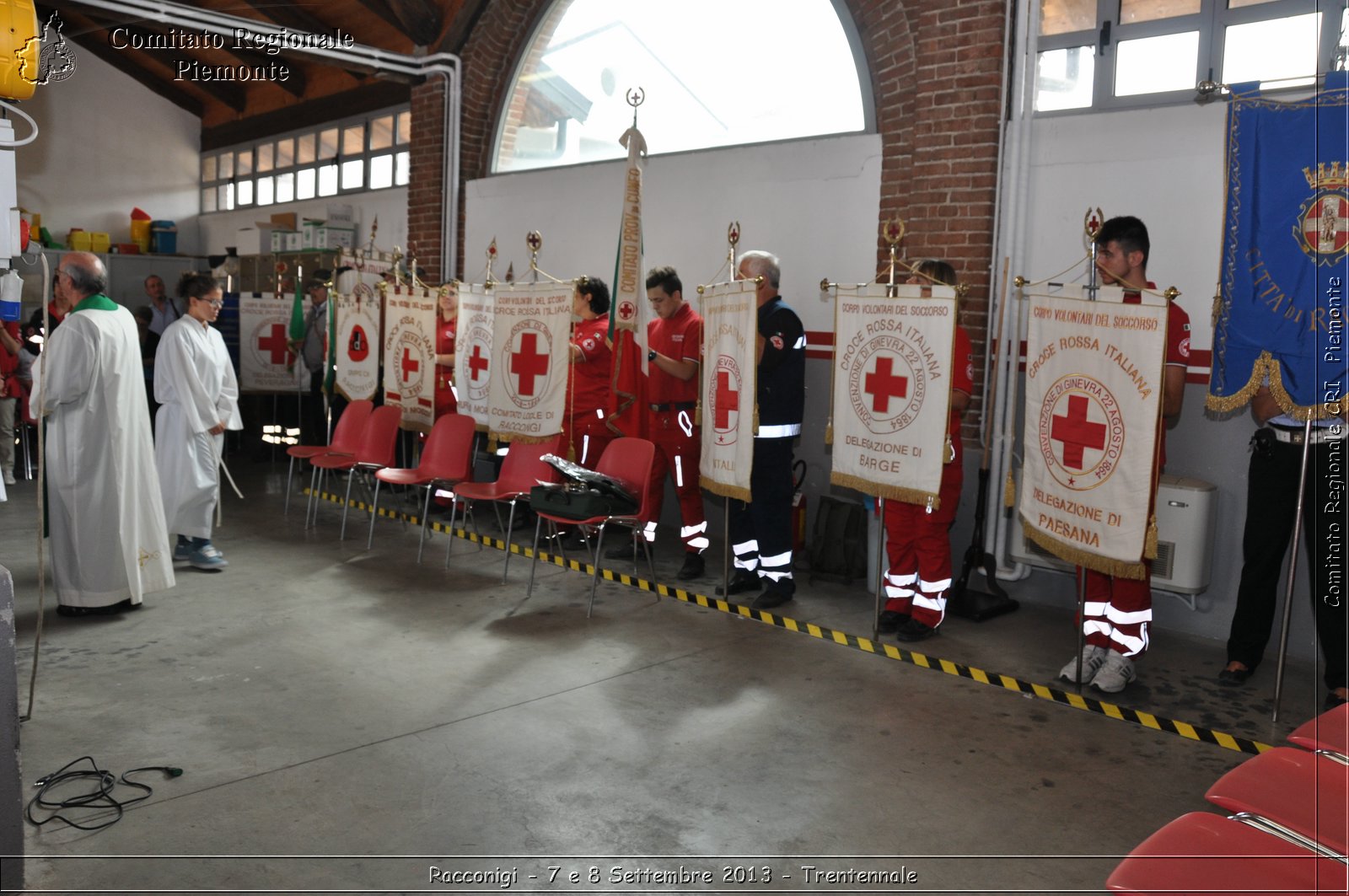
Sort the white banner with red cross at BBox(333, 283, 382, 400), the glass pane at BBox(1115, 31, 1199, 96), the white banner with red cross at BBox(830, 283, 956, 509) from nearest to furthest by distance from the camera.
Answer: the white banner with red cross at BBox(830, 283, 956, 509), the glass pane at BBox(1115, 31, 1199, 96), the white banner with red cross at BBox(333, 283, 382, 400)

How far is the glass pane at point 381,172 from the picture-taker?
1020 centimetres

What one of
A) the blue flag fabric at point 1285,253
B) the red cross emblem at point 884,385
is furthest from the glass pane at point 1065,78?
the red cross emblem at point 884,385

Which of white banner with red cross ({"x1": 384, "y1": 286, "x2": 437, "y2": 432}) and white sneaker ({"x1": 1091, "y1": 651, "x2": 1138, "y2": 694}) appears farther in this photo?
white banner with red cross ({"x1": 384, "y1": 286, "x2": 437, "y2": 432})

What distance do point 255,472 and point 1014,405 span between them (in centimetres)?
665

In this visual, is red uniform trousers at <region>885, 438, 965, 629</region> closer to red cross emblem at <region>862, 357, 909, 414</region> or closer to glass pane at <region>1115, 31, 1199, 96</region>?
red cross emblem at <region>862, 357, 909, 414</region>

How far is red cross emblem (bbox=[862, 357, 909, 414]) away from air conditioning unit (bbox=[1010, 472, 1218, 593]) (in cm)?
117

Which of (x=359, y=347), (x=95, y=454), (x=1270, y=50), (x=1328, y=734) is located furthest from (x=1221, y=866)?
(x=359, y=347)

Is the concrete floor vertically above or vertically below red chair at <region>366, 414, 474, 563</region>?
below

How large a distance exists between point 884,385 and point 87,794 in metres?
3.24

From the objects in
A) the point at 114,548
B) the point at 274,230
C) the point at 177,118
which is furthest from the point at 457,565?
the point at 177,118

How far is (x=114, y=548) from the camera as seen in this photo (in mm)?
4664

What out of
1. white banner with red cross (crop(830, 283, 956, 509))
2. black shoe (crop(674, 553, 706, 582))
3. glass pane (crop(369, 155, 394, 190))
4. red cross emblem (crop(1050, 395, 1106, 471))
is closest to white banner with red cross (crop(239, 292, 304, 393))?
glass pane (crop(369, 155, 394, 190))

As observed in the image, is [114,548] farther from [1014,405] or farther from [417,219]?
[417,219]

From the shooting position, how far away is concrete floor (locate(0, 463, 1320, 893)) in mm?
2738
